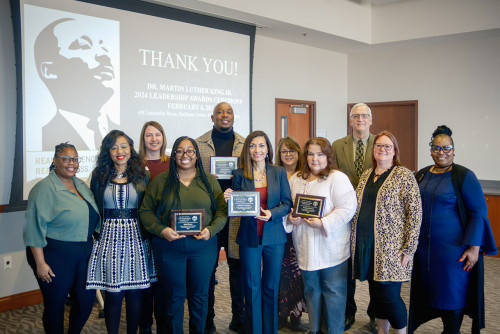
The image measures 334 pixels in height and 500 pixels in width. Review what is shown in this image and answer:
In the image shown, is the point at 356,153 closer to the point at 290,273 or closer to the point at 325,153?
the point at 325,153

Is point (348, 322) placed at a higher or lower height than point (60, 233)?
lower

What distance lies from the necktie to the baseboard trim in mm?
3135

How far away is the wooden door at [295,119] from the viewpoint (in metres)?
6.54

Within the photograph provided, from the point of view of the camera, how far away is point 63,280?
8.64ft

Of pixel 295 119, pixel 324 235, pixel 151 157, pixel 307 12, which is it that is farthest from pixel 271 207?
pixel 295 119

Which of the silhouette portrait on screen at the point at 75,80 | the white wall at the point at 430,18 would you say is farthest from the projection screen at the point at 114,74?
the white wall at the point at 430,18

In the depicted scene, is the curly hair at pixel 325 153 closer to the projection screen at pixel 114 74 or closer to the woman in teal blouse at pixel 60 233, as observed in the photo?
the woman in teal blouse at pixel 60 233

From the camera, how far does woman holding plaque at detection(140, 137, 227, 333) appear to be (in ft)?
8.66

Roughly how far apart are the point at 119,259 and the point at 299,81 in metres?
4.72

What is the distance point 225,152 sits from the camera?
337 centimetres

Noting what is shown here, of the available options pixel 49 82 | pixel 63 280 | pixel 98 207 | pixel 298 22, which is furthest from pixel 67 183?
pixel 298 22

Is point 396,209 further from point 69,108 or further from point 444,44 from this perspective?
point 444,44

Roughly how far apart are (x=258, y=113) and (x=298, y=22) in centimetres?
136

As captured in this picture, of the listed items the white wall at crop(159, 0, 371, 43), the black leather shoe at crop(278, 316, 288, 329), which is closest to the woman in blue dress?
the black leather shoe at crop(278, 316, 288, 329)
